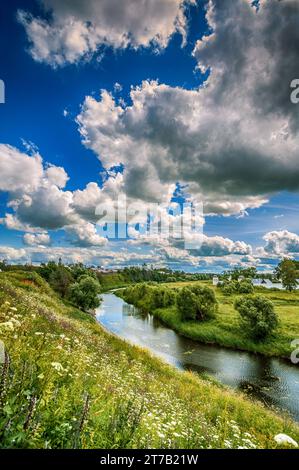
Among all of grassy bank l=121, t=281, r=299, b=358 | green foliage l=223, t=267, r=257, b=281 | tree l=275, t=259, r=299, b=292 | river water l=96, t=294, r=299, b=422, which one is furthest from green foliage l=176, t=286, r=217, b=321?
green foliage l=223, t=267, r=257, b=281

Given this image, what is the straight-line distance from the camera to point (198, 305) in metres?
52.6

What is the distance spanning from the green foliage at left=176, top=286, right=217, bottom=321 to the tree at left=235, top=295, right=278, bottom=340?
8.29 m

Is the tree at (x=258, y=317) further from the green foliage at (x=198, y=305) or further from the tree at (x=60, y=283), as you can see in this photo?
the tree at (x=60, y=283)

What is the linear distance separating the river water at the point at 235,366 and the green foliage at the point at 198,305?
7246 millimetres

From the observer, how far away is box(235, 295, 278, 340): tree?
4034 centimetres

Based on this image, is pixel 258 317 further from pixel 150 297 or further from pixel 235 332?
pixel 150 297

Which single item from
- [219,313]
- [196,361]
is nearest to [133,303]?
[219,313]

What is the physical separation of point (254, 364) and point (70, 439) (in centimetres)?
3653

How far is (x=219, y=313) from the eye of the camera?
54656 mm

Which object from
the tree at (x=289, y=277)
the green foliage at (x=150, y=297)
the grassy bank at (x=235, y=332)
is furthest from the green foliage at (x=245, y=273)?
the grassy bank at (x=235, y=332)

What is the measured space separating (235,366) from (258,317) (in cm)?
1190

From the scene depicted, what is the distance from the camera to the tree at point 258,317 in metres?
40.3

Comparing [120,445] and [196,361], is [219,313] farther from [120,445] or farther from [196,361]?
[120,445]
